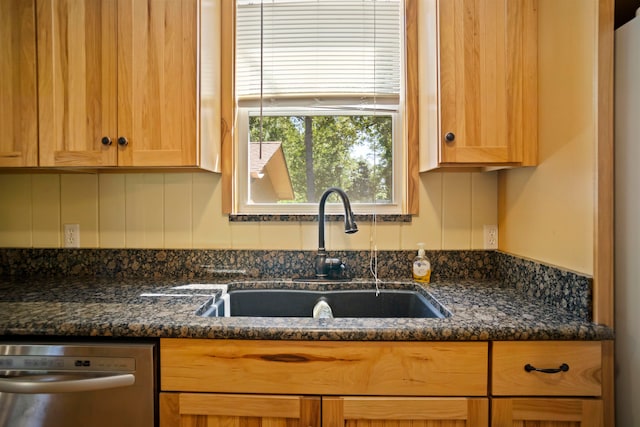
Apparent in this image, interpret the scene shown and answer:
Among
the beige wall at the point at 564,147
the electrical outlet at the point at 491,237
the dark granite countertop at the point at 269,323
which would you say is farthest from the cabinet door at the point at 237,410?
the electrical outlet at the point at 491,237

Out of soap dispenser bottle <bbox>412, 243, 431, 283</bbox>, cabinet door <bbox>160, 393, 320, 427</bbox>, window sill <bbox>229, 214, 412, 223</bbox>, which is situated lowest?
cabinet door <bbox>160, 393, 320, 427</bbox>

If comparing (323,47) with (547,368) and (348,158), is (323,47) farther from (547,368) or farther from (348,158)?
(547,368)

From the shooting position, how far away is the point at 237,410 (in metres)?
0.94

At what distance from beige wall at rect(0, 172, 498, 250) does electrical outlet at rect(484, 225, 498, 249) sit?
3cm

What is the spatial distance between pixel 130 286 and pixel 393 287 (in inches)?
42.8

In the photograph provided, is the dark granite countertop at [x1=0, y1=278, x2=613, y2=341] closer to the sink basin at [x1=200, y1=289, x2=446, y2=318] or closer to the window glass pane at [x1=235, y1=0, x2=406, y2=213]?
the sink basin at [x1=200, y1=289, x2=446, y2=318]

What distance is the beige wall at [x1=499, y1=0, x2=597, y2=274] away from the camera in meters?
0.98

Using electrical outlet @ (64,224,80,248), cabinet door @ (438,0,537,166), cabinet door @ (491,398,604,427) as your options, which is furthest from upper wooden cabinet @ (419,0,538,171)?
electrical outlet @ (64,224,80,248)

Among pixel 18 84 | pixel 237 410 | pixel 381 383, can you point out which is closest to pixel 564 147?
pixel 381 383

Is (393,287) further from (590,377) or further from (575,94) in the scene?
(575,94)

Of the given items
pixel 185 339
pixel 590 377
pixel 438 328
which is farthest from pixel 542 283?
pixel 185 339

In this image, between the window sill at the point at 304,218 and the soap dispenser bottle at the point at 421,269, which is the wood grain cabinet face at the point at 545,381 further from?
the window sill at the point at 304,218

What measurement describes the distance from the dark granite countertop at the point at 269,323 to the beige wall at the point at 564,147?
210mm

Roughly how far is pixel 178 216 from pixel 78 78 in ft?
2.14
